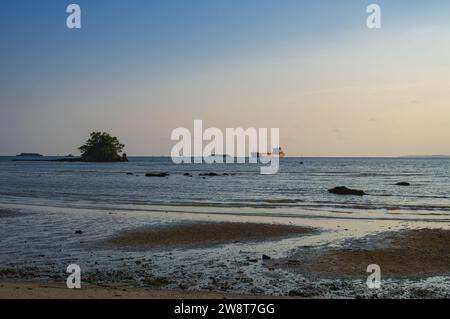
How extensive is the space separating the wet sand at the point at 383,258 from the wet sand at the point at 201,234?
4029 mm

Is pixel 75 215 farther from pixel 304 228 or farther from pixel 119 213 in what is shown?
pixel 304 228

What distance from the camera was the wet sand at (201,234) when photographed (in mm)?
20188

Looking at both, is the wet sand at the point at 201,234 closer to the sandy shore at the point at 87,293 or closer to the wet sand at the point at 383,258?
the wet sand at the point at 383,258

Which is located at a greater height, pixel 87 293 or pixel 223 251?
pixel 87 293

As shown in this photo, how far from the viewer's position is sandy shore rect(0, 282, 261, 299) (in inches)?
422

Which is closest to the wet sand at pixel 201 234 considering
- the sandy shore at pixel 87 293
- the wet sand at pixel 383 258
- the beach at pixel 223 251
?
the beach at pixel 223 251

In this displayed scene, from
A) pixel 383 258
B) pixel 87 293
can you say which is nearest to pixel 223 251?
pixel 383 258

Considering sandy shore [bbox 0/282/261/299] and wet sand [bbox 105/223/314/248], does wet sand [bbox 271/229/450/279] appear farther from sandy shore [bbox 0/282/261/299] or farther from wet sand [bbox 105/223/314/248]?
sandy shore [bbox 0/282/261/299]

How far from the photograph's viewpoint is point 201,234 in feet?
73.6

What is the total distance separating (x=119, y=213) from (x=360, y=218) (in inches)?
608

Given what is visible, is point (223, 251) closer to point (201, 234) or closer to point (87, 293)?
point (201, 234)

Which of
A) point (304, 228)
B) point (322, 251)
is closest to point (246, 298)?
point (322, 251)

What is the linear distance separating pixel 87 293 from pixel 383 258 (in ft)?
35.2
